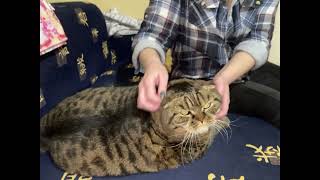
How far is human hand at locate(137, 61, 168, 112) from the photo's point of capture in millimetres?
780

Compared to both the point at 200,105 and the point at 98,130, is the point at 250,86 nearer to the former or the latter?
the point at 200,105

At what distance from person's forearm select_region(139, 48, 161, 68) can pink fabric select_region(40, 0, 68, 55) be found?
30 centimetres

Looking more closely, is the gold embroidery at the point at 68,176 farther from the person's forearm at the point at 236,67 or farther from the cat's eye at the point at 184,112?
the person's forearm at the point at 236,67

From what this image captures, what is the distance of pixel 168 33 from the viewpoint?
107cm

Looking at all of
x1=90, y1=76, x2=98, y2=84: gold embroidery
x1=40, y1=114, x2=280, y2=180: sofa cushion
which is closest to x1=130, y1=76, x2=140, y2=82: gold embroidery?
x1=90, y1=76, x2=98, y2=84: gold embroidery

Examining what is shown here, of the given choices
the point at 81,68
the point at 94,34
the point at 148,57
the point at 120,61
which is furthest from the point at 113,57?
the point at 148,57

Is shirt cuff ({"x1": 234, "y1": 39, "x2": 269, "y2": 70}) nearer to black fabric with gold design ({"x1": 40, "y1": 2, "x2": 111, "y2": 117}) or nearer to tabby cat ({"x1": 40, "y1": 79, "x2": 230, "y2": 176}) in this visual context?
tabby cat ({"x1": 40, "y1": 79, "x2": 230, "y2": 176})

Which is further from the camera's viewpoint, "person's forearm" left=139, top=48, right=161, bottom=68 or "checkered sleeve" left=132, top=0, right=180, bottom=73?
"checkered sleeve" left=132, top=0, right=180, bottom=73

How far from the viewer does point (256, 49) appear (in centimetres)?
101

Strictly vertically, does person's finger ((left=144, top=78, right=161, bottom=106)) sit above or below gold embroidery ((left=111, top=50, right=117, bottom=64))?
above
